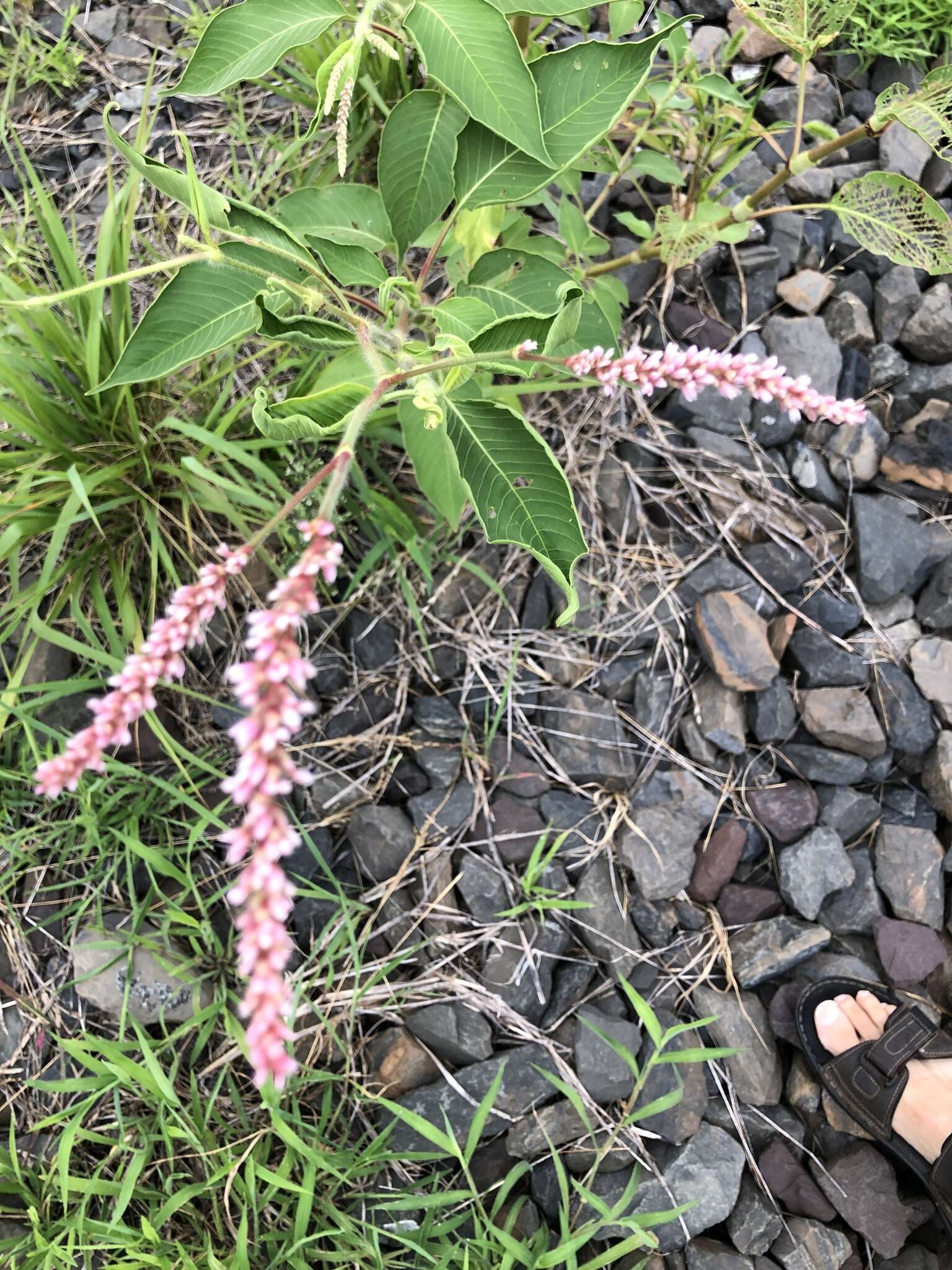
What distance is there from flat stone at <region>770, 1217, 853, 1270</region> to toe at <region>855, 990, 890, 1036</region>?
1.56 feet

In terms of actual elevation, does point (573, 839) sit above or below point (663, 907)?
above

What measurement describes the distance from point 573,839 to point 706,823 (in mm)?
344

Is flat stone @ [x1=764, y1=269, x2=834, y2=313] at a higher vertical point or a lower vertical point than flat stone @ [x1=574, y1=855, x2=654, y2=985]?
higher

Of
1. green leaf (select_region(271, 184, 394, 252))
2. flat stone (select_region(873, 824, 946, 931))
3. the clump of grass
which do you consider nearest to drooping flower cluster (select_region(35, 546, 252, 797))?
green leaf (select_region(271, 184, 394, 252))

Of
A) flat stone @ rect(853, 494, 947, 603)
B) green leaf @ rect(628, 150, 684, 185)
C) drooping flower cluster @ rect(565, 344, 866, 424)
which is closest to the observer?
drooping flower cluster @ rect(565, 344, 866, 424)

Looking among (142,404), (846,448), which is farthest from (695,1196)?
(142,404)

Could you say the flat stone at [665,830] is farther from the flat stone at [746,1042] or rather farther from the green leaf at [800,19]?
the green leaf at [800,19]

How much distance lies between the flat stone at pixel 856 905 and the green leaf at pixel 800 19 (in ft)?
5.81

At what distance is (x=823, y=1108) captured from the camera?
2062 mm

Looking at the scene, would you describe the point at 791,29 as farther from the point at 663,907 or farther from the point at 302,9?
the point at 663,907

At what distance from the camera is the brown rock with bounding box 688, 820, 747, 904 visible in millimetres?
2107

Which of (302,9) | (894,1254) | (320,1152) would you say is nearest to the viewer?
(302,9)

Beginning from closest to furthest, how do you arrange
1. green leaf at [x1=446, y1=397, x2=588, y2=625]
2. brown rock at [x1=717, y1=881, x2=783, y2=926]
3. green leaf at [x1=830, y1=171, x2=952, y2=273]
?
green leaf at [x1=446, y1=397, x2=588, y2=625] < green leaf at [x1=830, y1=171, x2=952, y2=273] < brown rock at [x1=717, y1=881, x2=783, y2=926]

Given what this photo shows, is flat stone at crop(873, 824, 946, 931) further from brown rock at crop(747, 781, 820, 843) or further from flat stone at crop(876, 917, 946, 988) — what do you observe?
brown rock at crop(747, 781, 820, 843)
